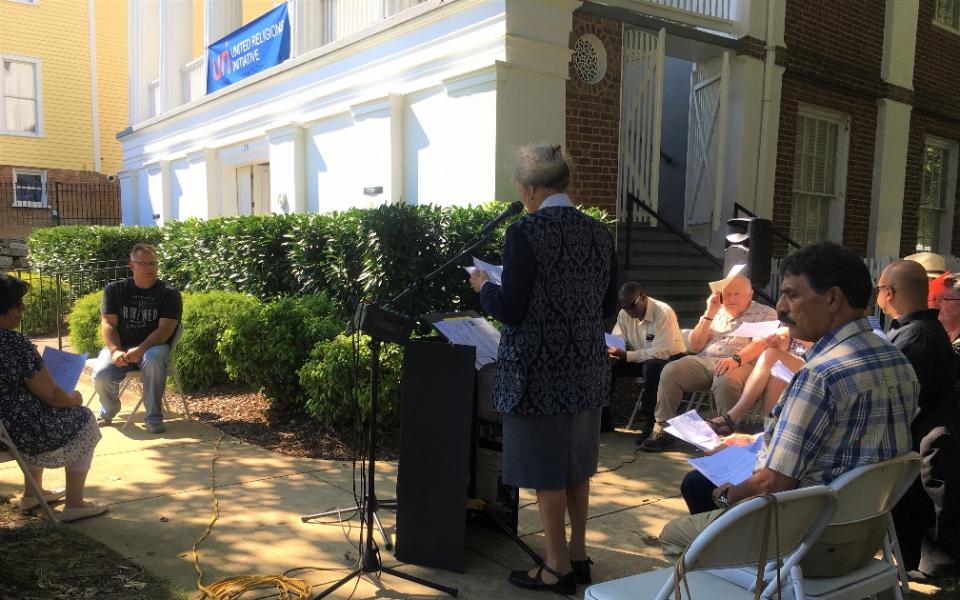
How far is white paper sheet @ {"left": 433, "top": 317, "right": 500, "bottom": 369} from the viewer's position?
11.9 ft

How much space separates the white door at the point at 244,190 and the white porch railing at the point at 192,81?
213 cm

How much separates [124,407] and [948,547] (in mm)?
6844

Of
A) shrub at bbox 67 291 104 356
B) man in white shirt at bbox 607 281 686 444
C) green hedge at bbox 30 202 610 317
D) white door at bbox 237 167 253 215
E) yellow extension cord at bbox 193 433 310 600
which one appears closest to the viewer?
yellow extension cord at bbox 193 433 310 600

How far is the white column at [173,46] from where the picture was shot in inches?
644

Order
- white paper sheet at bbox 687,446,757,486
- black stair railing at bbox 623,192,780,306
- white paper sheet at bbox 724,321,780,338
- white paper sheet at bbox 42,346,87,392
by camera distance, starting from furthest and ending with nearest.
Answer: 1. black stair railing at bbox 623,192,780,306
2. white paper sheet at bbox 724,321,780,338
3. white paper sheet at bbox 42,346,87,392
4. white paper sheet at bbox 687,446,757,486

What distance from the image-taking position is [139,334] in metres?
6.41

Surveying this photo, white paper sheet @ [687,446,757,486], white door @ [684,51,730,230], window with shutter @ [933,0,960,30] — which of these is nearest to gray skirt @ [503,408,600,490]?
white paper sheet @ [687,446,757,486]

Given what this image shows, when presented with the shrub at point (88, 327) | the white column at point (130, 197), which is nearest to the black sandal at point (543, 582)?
the shrub at point (88, 327)

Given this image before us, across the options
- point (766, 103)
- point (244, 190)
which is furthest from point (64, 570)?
point (244, 190)

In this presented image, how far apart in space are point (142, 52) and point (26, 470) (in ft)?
55.5

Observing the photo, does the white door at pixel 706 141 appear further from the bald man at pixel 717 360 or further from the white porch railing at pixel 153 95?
the white porch railing at pixel 153 95

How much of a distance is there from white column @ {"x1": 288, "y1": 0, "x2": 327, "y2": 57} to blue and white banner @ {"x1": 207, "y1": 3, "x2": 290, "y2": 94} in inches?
18.8

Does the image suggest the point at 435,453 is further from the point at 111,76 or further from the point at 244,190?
the point at 111,76

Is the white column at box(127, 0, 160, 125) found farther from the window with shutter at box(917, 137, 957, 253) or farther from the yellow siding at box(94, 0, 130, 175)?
the window with shutter at box(917, 137, 957, 253)
